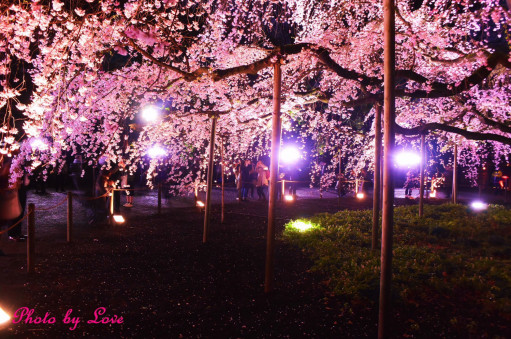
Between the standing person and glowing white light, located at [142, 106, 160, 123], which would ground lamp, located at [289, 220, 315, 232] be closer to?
glowing white light, located at [142, 106, 160, 123]

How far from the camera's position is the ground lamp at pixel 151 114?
1075 cm

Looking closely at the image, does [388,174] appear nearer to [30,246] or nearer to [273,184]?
[273,184]

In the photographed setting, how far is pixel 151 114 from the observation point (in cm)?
1126

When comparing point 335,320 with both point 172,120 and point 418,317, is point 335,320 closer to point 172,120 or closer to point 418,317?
point 418,317

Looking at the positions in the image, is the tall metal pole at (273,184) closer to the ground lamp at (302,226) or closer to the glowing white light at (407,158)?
the ground lamp at (302,226)

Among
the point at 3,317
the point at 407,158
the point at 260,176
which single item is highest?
the point at 407,158

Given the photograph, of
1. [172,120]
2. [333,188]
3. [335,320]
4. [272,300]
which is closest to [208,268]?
[272,300]

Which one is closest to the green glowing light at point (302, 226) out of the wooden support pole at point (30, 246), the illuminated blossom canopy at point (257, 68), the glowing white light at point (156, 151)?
the illuminated blossom canopy at point (257, 68)

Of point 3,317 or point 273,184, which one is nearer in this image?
point 3,317

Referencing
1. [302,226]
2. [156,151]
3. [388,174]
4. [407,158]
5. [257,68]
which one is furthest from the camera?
[407,158]

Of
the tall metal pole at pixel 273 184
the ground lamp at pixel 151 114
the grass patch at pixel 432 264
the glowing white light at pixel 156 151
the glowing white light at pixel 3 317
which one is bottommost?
the glowing white light at pixel 3 317

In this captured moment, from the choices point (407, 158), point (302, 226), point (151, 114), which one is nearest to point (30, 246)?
point (151, 114)

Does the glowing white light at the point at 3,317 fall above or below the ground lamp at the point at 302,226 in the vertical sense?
below

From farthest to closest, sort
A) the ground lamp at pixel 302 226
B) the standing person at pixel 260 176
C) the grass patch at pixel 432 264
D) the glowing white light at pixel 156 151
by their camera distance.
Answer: the standing person at pixel 260 176 → the glowing white light at pixel 156 151 → the ground lamp at pixel 302 226 → the grass patch at pixel 432 264
